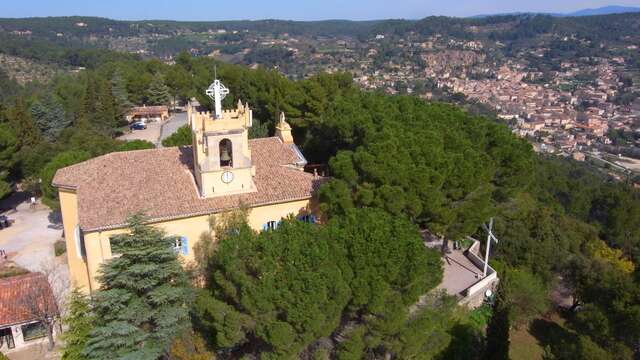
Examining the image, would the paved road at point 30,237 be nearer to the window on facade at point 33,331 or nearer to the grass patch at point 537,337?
the window on facade at point 33,331

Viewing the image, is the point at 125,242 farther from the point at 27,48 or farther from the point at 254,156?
the point at 27,48

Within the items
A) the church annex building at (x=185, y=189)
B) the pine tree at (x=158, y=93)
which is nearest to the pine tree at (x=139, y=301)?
the church annex building at (x=185, y=189)

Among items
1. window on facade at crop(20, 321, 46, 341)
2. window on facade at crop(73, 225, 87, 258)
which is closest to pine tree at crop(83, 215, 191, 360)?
window on facade at crop(20, 321, 46, 341)

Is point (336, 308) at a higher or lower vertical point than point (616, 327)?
higher

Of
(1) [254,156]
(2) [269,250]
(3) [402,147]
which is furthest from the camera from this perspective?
(1) [254,156]

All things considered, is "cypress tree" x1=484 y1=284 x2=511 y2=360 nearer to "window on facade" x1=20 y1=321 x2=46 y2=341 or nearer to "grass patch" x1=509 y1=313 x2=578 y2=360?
"grass patch" x1=509 y1=313 x2=578 y2=360

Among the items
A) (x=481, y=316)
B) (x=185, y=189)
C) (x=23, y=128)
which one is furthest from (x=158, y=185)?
(x=23, y=128)

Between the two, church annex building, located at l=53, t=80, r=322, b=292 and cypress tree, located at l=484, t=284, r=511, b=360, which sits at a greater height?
church annex building, located at l=53, t=80, r=322, b=292

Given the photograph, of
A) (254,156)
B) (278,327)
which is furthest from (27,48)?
(278,327)
